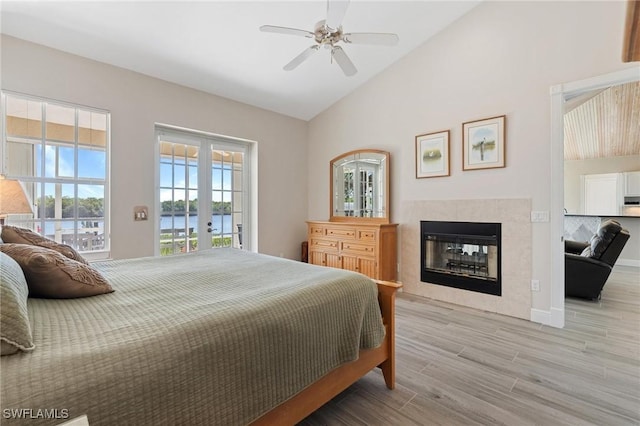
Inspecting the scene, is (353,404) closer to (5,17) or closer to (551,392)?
(551,392)

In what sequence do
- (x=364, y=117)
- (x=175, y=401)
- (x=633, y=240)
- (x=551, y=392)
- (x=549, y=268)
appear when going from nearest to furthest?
(x=175, y=401) < (x=551, y=392) < (x=549, y=268) < (x=364, y=117) < (x=633, y=240)

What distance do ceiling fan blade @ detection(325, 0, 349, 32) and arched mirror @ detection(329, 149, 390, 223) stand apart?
7.35 ft

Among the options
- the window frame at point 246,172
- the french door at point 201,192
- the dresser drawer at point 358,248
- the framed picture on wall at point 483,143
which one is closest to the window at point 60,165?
the french door at point 201,192

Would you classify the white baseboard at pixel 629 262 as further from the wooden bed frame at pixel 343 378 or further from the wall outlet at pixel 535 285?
the wooden bed frame at pixel 343 378

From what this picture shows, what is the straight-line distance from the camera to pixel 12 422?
692mm

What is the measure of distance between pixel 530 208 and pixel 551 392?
1.93 m

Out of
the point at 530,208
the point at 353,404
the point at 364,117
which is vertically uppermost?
the point at 364,117

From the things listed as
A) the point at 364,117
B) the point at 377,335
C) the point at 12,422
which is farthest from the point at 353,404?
the point at 364,117

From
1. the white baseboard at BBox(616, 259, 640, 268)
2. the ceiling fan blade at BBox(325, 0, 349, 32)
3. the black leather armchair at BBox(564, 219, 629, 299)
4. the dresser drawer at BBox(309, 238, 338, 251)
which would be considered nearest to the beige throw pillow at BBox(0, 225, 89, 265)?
the ceiling fan blade at BBox(325, 0, 349, 32)

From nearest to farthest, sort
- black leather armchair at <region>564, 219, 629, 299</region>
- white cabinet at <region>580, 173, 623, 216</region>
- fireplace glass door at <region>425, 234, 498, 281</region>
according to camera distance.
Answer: fireplace glass door at <region>425, 234, 498, 281</region>, black leather armchair at <region>564, 219, 629, 299</region>, white cabinet at <region>580, 173, 623, 216</region>

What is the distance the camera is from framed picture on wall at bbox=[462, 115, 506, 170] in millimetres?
3393

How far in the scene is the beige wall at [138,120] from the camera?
2945mm

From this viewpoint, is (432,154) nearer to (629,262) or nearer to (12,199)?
(12,199)

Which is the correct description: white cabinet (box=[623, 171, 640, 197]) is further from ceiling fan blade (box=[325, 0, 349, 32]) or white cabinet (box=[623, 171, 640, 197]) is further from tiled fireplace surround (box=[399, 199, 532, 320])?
ceiling fan blade (box=[325, 0, 349, 32])
